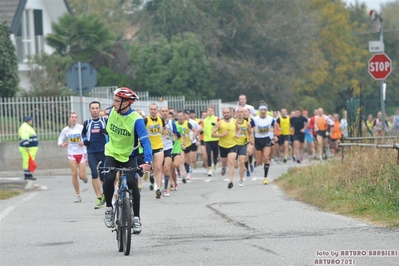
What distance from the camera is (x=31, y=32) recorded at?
47.4m

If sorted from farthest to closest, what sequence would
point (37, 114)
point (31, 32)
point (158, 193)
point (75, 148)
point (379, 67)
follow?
point (31, 32) < point (37, 114) < point (379, 67) < point (158, 193) < point (75, 148)

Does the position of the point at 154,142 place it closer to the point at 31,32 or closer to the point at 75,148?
the point at 75,148

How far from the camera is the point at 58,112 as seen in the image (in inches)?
1228

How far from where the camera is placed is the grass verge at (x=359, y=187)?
13531 millimetres

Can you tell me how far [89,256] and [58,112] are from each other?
831 inches

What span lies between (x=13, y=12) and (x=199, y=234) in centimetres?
3258

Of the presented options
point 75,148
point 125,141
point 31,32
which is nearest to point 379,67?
point 75,148

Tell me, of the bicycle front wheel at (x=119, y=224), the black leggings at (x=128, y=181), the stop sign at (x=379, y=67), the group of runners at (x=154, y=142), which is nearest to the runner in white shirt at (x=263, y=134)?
the group of runners at (x=154, y=142)

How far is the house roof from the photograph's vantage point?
1672 inches

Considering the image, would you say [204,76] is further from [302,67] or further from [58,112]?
[58,112]

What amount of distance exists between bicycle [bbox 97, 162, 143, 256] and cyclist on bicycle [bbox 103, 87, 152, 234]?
13cm

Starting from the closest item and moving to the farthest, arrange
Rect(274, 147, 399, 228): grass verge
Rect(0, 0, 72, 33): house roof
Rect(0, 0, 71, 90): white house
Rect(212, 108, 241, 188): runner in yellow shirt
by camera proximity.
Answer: Rect(274, 147, 399, 228): grass verge < Rect(212, 108, 241, 188): runner in yellow shirt < Rect(0, 0, 72, 33): house roof < Rect(0, 0, 71, 90): white house

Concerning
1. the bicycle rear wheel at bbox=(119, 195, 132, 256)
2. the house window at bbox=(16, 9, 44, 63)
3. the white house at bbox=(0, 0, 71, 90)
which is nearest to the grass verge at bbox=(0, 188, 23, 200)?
the bicycle rear wheel at bbox=(119, 195, 132, 256)

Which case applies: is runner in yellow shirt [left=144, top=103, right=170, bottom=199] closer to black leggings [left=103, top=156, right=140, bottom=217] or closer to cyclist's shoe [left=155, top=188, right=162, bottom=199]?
cyclist's shoe [left=155, top=188, right=162, bottom=199]
